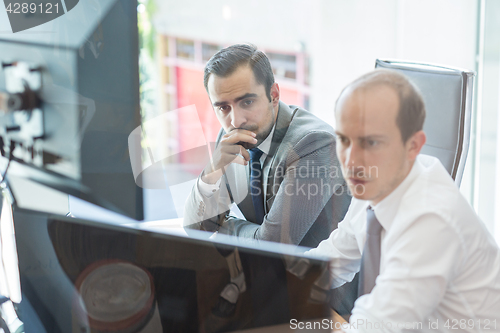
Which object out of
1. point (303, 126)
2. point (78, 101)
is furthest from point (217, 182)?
point (78, 101)

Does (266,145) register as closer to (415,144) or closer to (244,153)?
(244,153)

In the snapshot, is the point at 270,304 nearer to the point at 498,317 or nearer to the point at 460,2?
the point at 498,317

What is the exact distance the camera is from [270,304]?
776 millimetres

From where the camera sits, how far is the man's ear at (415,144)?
56 centimetres

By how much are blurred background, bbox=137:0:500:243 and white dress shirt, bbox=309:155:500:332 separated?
9.6 inches

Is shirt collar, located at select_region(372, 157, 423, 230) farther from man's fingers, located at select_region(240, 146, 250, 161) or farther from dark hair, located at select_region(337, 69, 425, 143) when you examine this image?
man's fingers, located at select_region(240, 146, 250, 161)

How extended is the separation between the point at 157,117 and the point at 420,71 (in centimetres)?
55

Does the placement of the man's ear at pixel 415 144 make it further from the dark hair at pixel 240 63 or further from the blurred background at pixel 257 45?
the dark hair at pixel 240 63

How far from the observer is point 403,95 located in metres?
0.53

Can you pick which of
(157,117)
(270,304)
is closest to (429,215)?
(270,304)

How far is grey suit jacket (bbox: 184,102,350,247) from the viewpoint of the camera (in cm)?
79

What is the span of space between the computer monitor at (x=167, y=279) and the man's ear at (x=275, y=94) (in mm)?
286

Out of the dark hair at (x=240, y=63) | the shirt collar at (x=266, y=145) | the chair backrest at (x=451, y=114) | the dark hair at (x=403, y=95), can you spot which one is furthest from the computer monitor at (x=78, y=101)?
the chair backrest at (x=451, y=114)

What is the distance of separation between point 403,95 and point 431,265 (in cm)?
24
